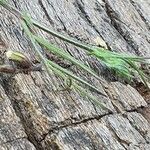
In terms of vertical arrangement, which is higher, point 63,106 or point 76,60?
point 76,60

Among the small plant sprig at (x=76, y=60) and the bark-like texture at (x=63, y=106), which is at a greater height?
the small plant sprig at (x=76, y=60)

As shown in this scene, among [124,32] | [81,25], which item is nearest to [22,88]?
[81,25]

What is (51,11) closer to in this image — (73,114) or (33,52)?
(33,52)

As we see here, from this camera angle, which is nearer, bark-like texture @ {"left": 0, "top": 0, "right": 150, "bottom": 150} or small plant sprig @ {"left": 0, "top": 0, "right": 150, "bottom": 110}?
bark-like texture @ {"left": 0, "top": 0, "right": 150, "bottom": 150}

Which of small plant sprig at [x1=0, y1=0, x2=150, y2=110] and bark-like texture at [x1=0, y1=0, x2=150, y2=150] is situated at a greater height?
small plant sprig at [x1=0, y1=0, x2=150, y2=110]
